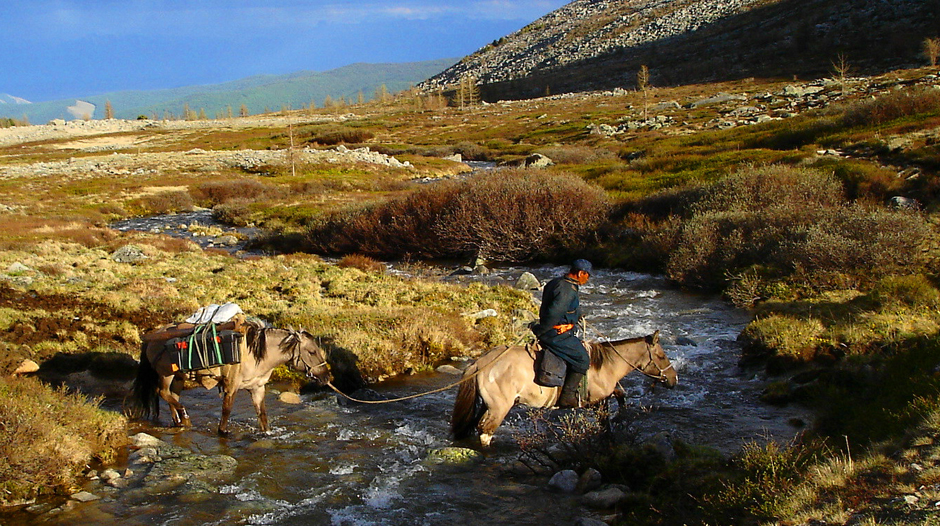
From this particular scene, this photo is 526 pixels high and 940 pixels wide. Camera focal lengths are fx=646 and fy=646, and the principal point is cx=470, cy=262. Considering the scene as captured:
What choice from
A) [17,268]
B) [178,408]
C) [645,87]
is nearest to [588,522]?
[178,408]

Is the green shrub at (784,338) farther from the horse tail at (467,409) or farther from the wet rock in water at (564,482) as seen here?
the horse tail at (467,409)

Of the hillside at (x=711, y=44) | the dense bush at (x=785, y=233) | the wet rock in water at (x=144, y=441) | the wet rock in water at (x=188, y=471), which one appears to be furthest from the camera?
the hillside at (x=711, y=44)

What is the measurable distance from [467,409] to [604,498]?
2.13 meters

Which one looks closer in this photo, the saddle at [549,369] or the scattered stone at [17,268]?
the saddle at [549,369]

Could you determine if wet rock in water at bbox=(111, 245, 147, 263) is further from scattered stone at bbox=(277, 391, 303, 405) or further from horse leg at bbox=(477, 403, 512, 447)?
horse leg at bbox=(477, 403, 512, 447)

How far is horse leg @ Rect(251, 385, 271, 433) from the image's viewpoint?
8.80 metres

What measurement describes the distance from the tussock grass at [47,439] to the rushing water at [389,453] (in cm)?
49

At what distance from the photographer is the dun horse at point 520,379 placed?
782 cm

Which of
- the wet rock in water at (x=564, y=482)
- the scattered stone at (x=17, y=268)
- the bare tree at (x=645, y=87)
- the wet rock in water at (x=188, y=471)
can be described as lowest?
the wet rock in water at (x=564, y=482)

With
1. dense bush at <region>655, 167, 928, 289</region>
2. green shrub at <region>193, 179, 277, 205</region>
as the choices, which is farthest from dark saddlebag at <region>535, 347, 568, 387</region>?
green shrub at <region>193, 179, 277, 205</region>

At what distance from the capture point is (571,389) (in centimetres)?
802

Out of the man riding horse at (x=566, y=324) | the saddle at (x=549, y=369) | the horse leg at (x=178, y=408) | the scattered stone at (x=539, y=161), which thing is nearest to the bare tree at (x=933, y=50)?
the scattered stone at (x=539, y=161)

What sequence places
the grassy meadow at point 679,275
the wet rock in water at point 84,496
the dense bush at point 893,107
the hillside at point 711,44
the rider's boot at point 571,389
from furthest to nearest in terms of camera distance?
the hillside at point 711,44 → the dense bush at point 893,107 → the rider's boot at point 571,389 → the wet rock in water at point 84,496 → the grassy meadow at point 679,275

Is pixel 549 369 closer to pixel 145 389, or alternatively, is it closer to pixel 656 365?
pixel 656 365
